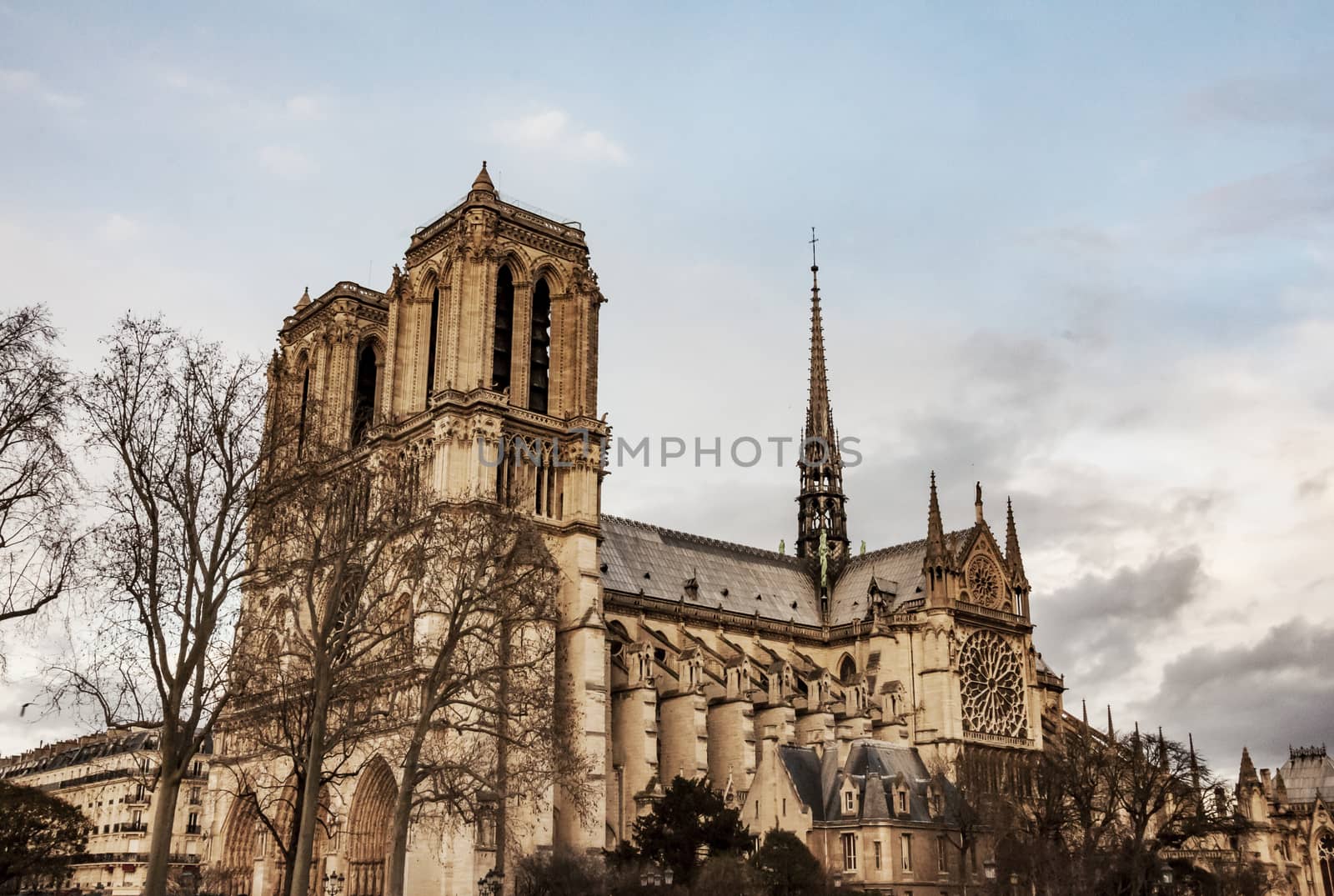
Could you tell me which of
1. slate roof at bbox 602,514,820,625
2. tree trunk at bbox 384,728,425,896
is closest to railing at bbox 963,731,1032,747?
slate roof at bbox 602,514,820,625

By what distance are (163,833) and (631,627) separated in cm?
3609

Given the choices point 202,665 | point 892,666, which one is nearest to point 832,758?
point 892,666

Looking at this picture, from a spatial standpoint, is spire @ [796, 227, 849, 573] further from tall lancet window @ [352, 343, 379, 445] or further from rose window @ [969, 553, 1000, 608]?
tall lancet window @ [352, 343, 379, 445]

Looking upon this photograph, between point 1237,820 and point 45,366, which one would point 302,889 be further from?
point 1237,820

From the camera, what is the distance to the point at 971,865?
49.9m

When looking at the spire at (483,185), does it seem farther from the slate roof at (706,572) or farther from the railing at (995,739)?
the railing at (995,739)

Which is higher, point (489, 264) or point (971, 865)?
point (489, 264)

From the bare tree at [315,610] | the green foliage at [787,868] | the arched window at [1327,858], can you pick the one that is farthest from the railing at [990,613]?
the bare tree at [315,610]

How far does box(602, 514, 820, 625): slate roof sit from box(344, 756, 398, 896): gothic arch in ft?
47.1

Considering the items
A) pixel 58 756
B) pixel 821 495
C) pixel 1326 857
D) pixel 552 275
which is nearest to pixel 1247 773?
pixel 1326 857

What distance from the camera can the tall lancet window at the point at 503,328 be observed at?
54.1 m

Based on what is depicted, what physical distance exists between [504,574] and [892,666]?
112 feet

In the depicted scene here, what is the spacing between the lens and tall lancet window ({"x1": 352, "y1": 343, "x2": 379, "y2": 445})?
5829cm

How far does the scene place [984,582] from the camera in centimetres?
6688
